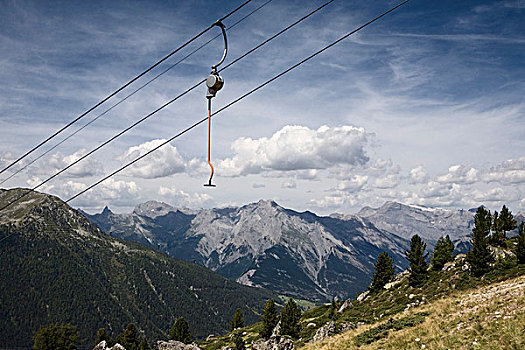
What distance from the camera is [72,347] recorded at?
107312mm

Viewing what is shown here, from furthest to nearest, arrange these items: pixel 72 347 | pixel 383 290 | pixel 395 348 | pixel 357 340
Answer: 1. pixel 72 347
2. pixel 383 290
3. pixel 357 340
4. pixel 395 348

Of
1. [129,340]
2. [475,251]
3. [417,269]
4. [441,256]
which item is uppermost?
[475,251]

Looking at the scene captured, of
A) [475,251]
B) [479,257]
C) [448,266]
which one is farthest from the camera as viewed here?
[448,266]

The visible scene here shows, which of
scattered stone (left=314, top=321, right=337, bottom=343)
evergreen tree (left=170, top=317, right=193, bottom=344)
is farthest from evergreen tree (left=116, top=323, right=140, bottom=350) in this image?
scattered stone (left=314, top=321, right=337, bottom=343)

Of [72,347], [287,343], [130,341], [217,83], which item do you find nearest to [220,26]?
[217,83]

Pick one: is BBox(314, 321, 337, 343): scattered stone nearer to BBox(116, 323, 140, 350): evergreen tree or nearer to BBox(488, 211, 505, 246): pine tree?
BBox(488, 211, 505, 246): pine tree

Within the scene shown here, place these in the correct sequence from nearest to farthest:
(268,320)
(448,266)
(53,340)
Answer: (448,266), (268,320), (53,340)

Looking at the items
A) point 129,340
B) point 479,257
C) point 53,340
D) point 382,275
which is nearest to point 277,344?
point 479,257

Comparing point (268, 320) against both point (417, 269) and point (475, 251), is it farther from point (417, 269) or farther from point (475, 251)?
point (475, 251)

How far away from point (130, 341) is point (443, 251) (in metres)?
106

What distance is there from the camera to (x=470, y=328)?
70.1ft

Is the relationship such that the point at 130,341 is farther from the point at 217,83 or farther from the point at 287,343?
the point at 217,83

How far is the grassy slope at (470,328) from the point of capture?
18.9 m

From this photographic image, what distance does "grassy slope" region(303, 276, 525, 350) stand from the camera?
1889 centimetres
